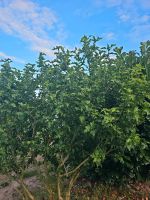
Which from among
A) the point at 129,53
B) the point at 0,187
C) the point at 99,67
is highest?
the point at 129,53

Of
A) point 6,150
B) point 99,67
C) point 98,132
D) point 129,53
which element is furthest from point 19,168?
point 129,53

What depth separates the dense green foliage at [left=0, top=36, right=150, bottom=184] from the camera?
897cm

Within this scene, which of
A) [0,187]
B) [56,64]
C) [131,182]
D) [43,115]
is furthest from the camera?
[0,187]

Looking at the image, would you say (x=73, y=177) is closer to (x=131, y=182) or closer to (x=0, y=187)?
(x=131, y=182)

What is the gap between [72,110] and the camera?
9391mm

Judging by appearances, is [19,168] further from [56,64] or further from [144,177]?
[144,177]

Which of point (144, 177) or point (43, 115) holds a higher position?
point (43, 115)

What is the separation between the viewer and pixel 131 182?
1315 centimetres

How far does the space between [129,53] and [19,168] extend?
19.9 ft

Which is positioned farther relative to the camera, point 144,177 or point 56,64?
point 144,177

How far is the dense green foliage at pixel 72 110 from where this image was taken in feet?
29.4

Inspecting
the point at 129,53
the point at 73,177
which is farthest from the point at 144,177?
the point at 129,53

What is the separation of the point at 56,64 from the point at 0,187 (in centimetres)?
866

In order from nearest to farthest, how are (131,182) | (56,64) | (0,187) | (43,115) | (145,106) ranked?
(145,106), (43,115), (56,64), (131,182), (0,187)
